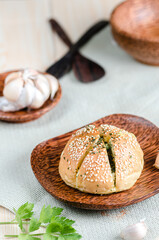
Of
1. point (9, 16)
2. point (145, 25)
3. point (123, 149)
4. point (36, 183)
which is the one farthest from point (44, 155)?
point (9, 16)

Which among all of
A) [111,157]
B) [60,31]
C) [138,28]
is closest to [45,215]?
[111,157]

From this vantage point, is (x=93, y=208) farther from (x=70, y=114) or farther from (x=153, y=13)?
(x=153, y=13)

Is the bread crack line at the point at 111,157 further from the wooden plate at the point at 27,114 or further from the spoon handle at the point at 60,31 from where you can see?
the spoon handle at the point at 60,31

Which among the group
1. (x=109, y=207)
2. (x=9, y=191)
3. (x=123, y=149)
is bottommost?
(x=9, y=191)

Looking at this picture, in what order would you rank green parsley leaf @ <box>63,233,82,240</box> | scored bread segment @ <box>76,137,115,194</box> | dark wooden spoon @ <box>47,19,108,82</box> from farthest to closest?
dark wooden spoon @ <box>47,19,108,82</box> < scored bread segment @ <box>76,137,115,194</box> < green parsley leaf @ <box>63,233,82,240</box>

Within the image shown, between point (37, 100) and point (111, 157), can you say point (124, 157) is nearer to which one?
point (111, 157)

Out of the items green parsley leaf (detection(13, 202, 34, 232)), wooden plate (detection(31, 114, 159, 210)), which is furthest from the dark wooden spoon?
green parsley leaf (detection(13, 202, 34, 232))

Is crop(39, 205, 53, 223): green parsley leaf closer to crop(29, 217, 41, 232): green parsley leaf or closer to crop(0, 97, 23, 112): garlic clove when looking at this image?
crop(29, 217, 41, 232): green parsley leaf
